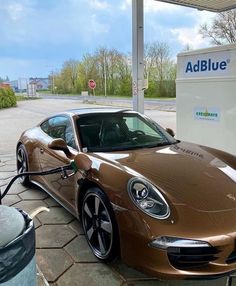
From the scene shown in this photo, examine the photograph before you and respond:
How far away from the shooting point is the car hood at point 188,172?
90.5 inches

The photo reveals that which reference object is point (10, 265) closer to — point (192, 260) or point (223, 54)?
point (192, 260)

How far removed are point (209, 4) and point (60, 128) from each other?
4279mm

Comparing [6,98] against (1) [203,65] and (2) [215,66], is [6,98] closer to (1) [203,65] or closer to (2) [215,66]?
(1) [203,65]

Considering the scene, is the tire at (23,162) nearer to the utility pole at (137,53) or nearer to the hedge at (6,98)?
the utility pole at (137,53)

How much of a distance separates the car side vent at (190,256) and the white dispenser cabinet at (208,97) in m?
2.67

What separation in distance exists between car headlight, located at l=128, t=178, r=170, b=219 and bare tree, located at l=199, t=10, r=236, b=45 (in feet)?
61.7

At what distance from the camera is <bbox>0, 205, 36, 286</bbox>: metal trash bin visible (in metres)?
1.00

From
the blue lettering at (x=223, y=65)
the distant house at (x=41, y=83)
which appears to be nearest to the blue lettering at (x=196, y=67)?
the blue lettering at (x=223, y=65)

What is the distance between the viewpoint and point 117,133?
340 cm

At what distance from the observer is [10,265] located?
1.01 m

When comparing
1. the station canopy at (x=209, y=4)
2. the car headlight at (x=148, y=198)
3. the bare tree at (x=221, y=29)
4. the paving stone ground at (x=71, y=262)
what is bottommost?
the paving stone ground at (x=71, y=262)

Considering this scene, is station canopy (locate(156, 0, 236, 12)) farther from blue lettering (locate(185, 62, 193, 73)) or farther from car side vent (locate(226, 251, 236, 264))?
Answer: car side vent (locate(226, 251, 236, 264))

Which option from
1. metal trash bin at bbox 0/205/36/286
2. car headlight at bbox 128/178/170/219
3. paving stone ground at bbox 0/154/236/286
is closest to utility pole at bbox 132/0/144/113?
paving stone ground at bbox 0/154/236/286

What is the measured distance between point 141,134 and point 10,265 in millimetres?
2610
